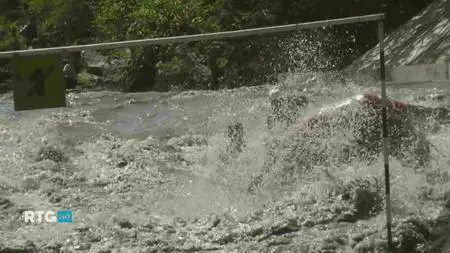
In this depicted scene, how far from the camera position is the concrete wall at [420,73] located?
1410 cm

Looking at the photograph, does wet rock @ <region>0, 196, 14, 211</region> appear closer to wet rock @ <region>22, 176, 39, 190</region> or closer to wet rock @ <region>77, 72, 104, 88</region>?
wet rock @ <region>22, 176, 39, 190</region>

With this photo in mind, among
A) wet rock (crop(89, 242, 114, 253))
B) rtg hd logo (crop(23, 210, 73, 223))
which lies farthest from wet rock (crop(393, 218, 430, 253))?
rtg hd logo (crop(23, 210, 73, 223))

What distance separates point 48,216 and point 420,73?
26.7ft

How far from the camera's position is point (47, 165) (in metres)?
11.1

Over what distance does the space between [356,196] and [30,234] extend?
3.17 metres

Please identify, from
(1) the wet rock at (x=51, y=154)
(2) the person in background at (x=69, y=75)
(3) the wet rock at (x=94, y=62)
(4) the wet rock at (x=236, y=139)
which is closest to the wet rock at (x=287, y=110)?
(4) the wet rock at (x=236, y=139)

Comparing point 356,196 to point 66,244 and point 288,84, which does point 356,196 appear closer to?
point 66,244

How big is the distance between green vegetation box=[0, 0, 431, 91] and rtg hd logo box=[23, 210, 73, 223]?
807 cm

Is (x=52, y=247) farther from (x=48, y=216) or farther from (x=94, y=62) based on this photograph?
(x=94, y=62)

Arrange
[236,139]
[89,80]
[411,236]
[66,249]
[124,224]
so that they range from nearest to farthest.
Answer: [411,236] < [66,249] < [124,224] < [236,139] < [89,80]

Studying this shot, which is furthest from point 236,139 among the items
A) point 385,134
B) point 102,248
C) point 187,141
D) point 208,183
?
point 385,134

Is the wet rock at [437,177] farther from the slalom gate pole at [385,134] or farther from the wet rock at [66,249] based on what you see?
the wet rock at [66,249]

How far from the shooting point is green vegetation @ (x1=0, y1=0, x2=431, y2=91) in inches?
725

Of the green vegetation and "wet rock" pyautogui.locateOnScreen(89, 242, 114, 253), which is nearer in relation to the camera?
"wet rock" pyautogui.locateOnScreen(89, 242, 114, 253)
